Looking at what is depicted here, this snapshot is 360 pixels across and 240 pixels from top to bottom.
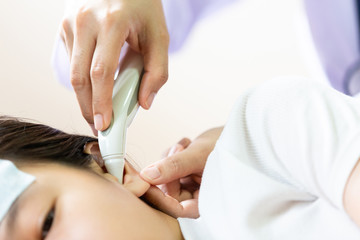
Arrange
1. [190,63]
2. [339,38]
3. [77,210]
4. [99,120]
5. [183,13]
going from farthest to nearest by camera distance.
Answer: [190,63]
[183,13]
[339,38]
[99,120]
[77,210]

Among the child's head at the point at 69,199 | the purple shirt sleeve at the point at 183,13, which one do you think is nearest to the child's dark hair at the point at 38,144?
the child's head at the point at 69,199

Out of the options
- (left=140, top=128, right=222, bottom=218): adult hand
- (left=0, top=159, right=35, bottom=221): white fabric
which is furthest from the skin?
(left=0, top=159, right=35, bottom=221): white fabric

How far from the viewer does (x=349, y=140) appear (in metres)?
0.54

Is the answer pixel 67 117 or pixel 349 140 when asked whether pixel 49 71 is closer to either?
pixel 67 117

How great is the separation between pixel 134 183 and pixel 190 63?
0.85 meters

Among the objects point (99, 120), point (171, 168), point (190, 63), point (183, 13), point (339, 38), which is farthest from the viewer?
point (190, 63)

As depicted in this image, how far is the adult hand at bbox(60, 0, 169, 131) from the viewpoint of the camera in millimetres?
752

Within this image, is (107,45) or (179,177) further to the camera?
(179,177)

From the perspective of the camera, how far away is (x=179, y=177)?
2.98ft

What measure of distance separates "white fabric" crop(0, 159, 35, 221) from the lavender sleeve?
0.72 m

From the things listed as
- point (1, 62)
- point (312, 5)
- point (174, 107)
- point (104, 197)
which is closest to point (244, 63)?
point (174, 107)

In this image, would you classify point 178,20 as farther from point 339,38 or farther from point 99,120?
point 99,120

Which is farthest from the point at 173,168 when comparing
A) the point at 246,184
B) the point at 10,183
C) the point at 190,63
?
the point at 190,63

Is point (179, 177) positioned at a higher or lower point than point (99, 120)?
lower
